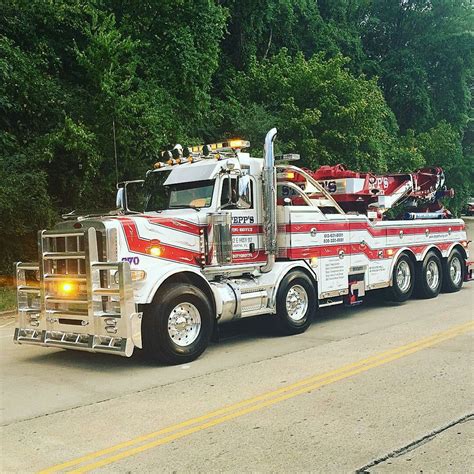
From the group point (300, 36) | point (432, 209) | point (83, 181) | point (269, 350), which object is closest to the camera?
point (269, 350)

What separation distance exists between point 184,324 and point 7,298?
765cm

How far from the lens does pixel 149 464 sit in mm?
4578

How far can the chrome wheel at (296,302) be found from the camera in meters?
9.77

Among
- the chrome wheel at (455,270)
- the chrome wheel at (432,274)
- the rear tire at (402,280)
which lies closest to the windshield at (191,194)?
the rear tire at (402,280)

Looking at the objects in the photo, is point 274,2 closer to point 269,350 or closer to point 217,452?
point 269,350

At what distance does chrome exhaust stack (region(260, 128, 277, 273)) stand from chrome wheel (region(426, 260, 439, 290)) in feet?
18.0

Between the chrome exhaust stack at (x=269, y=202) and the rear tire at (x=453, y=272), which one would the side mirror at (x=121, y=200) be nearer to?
the chrome exhaust stack at (x=269, y=202)

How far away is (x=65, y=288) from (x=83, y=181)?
32.6 ft

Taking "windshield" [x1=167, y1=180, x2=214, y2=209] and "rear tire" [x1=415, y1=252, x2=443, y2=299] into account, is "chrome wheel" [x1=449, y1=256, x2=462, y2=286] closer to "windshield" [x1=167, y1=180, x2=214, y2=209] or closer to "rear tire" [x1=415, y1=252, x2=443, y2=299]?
"rear tire" [x1=415, y1=252, x2=443, y2=299]

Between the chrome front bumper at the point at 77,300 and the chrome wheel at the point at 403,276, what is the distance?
700 centimetres

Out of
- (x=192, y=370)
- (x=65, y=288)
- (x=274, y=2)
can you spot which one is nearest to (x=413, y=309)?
(x=192, y=370)

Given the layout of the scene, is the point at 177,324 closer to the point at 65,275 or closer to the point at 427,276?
the point at 65,275

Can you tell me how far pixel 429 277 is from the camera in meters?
13.9

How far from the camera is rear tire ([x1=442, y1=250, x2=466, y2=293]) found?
1446cm
